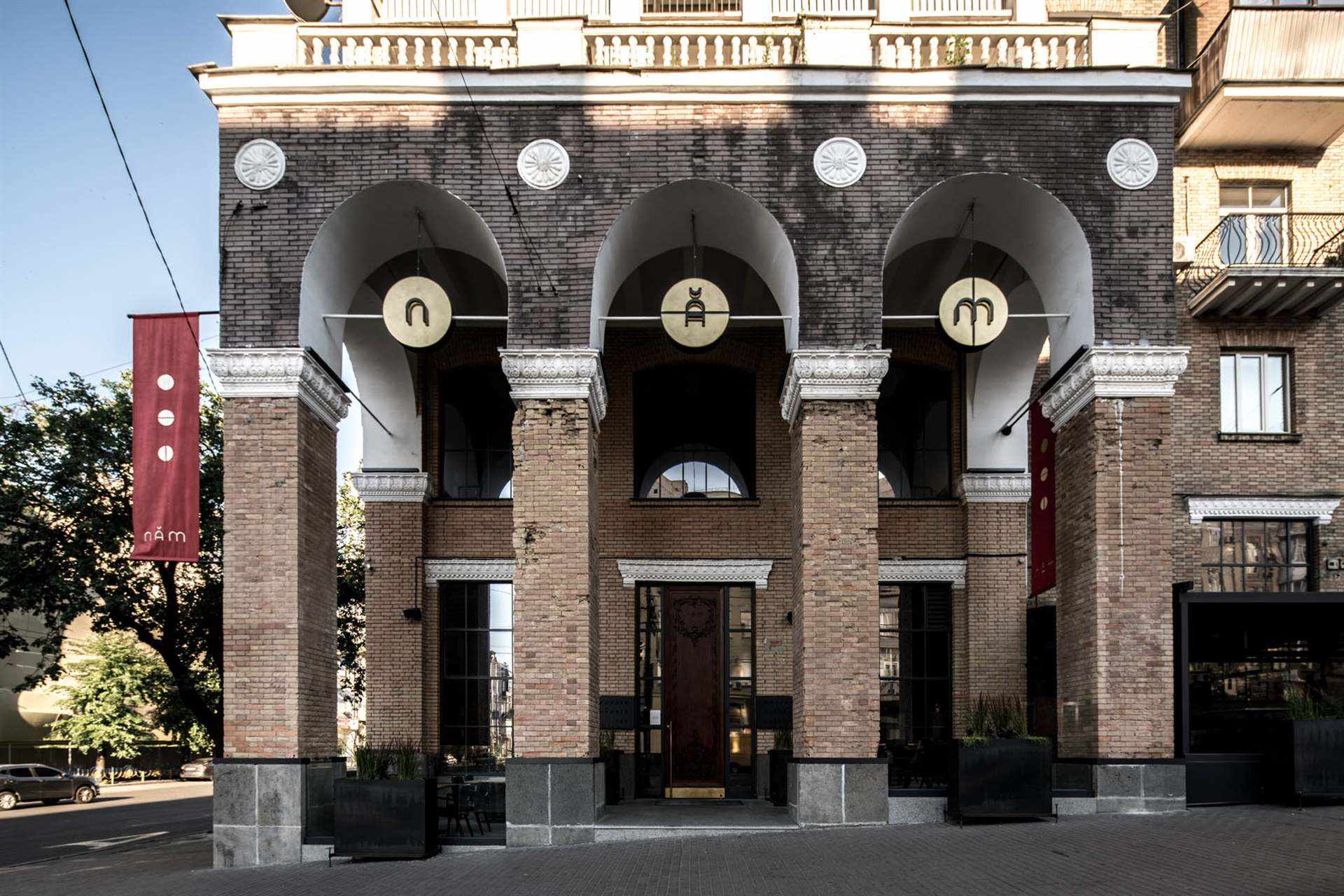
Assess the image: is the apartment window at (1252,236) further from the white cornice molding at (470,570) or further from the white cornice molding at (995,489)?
the white cornice molding at (470,570)

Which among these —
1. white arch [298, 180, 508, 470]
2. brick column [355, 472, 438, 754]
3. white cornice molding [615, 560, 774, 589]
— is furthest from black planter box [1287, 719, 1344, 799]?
brick column [355, 472, 438, 754]

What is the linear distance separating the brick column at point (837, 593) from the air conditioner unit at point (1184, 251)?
8.41m

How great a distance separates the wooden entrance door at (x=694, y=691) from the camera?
20.0m

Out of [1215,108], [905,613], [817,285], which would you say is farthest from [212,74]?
[1215,108]

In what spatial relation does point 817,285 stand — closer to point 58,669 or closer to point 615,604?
point 615,604

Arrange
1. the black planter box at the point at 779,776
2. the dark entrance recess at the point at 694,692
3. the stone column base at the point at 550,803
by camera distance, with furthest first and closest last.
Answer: the dark entrance recess at the point at 694,692 → the black planter box at the point at 779,776 → the stone column base at the point at 550,803

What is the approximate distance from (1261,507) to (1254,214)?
529 cm

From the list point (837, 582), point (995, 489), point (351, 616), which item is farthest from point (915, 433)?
point (351, 616)

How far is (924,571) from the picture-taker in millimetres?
21219

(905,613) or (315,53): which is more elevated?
(315,53)

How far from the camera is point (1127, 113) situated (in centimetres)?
1600

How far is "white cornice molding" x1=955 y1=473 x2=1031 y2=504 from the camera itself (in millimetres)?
20938

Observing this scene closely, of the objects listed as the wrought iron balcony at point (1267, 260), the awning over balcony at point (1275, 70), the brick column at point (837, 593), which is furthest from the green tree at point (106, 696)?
the awning over balcony at point (1275, 70)

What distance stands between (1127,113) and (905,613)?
9602 millimetres
